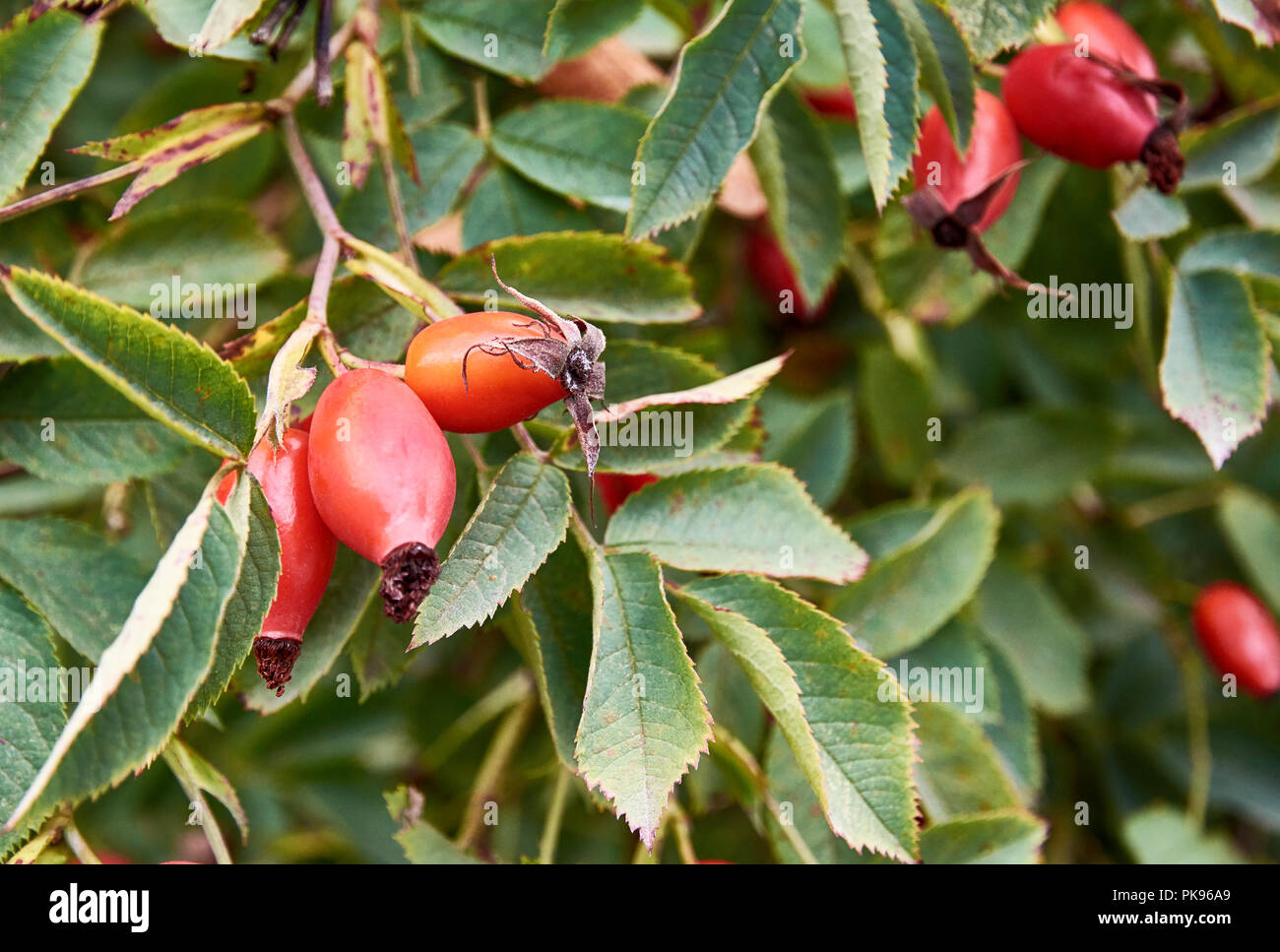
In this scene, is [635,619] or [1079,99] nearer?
[635,619]

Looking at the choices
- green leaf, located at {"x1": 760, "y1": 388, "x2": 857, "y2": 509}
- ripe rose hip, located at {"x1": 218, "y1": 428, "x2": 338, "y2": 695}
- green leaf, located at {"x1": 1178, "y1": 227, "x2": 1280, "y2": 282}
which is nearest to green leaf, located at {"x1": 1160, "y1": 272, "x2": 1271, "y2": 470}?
green leaf, located at {"x1": 1178, "y1": 227, "x2": 1280, "y2": 282}

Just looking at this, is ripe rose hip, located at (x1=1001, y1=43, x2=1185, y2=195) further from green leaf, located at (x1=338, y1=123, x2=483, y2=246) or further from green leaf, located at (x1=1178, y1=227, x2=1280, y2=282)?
green leaf, located at (x1=338, y1=123, x2=483, y2=246)

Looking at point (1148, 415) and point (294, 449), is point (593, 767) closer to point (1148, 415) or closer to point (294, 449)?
point (294, 449)

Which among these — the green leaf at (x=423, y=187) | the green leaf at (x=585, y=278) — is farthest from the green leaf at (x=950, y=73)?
the green leaf at (x=423, y=187)

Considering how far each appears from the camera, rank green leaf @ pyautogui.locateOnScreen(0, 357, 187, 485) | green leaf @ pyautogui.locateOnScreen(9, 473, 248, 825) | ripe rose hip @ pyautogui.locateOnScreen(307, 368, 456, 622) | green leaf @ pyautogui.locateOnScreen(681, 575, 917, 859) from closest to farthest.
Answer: green leaf @ pyautogui.locateOnScreen(9, 473, 248, 825) < ripe rose hip @ pyautogui.locateOnScreen(307, 368, 456, 622) < green leaf @ pyautogui.locateOnScreen(681, 575, 917, 859) < green leaf @ pyautogui.locateOnScreen(0, 357, 187, 485)

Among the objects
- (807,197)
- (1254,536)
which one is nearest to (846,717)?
(807,197)
